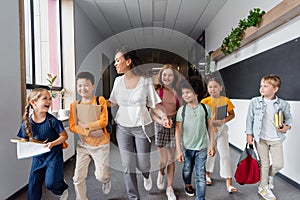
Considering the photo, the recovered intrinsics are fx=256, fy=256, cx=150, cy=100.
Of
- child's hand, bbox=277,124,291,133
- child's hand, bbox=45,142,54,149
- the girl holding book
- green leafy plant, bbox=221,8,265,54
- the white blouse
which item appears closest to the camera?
child's hand, bbox=45,142,54,149

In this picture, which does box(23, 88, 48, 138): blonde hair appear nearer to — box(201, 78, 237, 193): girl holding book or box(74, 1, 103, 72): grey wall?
box(201, 78, 237, 193): girl holding book

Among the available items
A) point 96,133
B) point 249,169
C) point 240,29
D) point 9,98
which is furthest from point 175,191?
point 240,29

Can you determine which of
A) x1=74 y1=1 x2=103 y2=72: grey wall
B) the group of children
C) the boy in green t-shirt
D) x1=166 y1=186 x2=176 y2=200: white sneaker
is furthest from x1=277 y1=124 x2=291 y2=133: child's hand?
x1=74 y1=1 x2=103 y2=72: grey wall

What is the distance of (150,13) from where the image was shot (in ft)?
14.9

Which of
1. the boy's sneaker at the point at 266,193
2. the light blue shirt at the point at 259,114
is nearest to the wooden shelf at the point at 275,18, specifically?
the light blue shirt at the point at 259,114

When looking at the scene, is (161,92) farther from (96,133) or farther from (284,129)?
(284,129)

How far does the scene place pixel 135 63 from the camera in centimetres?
189

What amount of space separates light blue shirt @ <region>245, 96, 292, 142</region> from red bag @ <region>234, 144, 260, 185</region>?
0.48 ft

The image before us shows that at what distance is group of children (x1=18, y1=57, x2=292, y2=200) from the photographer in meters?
1.73

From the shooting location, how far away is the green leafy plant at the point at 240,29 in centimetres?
279

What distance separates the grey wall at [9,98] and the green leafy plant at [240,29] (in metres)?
2.37

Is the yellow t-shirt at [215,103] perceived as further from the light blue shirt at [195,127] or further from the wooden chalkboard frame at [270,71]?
the wooden chalkboard frame at [270,71]

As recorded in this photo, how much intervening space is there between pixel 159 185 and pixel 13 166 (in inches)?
49.1

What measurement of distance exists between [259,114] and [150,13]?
308 cm
